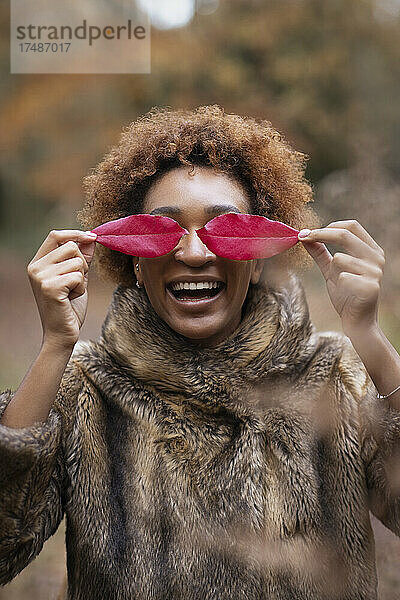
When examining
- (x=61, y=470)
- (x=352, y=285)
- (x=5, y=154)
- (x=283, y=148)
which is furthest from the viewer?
(x=5, y=154)

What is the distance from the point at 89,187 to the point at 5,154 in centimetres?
409

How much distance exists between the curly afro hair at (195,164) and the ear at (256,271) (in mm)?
150

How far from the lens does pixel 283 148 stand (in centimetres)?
213

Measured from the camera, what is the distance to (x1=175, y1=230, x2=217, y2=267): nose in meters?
1.72

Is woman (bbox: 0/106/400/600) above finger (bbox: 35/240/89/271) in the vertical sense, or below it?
below

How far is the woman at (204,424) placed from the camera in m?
1.68

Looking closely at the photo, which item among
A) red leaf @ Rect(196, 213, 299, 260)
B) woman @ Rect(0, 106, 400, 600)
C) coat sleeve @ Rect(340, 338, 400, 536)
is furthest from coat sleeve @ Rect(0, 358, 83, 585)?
coat sleeve @ Rect(340, 338, 400, 536)

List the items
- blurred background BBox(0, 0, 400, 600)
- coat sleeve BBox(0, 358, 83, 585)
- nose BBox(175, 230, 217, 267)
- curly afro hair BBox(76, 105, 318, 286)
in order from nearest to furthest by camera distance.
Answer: coat sleeve BBox(0, 358, 83, 585)
nose BBox(175, 230, 217, 267)
curly afro hair BBox(76, 105, 318, 286)
blurred background BBox(0, 0, 400, 600)

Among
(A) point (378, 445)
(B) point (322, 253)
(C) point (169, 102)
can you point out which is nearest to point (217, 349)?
(B) point (322, 253)

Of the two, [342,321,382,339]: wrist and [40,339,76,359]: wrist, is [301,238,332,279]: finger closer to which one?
[342,321,382,339]: wrist

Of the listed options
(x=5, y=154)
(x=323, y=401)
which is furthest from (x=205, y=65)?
(x=323, y=401)

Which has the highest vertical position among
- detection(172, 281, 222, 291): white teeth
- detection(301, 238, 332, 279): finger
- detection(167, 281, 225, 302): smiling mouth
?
detection(301, 238, 332, 279): finger

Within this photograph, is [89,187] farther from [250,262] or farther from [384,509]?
[384,509]

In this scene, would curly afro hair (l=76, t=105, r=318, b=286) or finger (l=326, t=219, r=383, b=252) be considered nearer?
finger (l=326, t=219, r=383, b=252)
